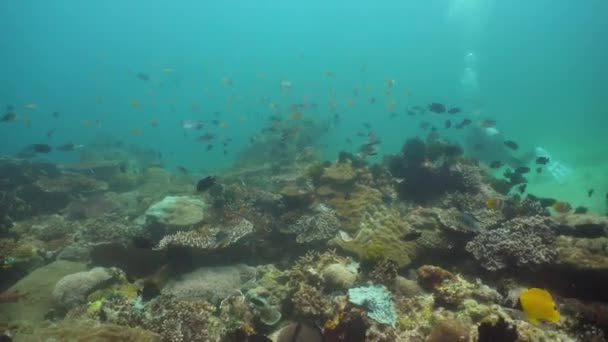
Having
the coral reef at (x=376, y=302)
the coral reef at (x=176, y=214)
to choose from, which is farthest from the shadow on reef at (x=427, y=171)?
the coral reef at (x=376, y=302)

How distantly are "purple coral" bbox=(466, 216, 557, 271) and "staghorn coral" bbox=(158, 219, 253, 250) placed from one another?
5.53m

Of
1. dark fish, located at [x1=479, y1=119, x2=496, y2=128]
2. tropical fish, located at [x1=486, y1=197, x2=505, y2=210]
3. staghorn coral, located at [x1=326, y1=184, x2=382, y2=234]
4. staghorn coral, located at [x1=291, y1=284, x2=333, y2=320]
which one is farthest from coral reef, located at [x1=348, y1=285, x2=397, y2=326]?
dark fish, located at [x1=479, y1=119, x2=496, y2=128]

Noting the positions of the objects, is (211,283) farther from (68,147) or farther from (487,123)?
(487,123)

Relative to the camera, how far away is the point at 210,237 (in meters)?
9.66

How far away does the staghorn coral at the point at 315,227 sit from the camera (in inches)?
390

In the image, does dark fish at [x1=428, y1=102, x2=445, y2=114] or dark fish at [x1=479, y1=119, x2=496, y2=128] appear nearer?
dark fish at [x1=428, y1=102, x2=445, y2=114]

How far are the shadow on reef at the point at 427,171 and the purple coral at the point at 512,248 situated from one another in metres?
4.84

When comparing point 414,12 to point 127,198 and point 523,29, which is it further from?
point 127,198

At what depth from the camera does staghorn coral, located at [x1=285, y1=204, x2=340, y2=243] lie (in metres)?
9.91

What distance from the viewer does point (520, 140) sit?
7125cm

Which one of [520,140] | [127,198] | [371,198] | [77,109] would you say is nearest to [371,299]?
[371,198]

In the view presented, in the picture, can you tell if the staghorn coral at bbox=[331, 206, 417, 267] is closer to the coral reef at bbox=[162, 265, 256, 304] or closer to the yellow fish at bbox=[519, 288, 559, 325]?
the coral reef at bbox=[162, 265, 256, 304]

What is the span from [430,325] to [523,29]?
204102 mm

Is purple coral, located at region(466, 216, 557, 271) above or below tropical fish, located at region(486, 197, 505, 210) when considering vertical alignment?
below
